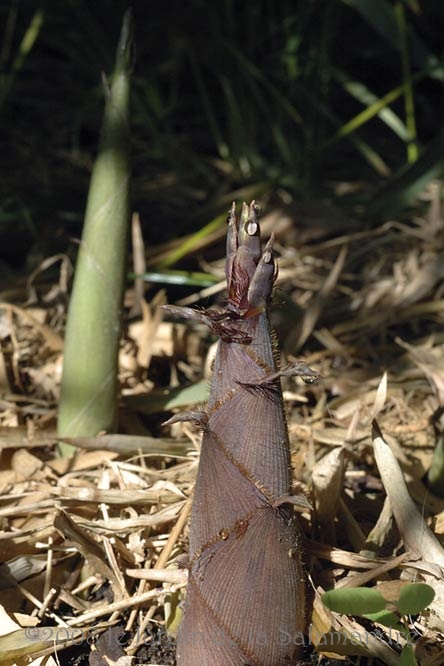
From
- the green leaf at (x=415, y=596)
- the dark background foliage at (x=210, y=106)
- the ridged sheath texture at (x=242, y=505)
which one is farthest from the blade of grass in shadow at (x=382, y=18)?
the green leaf at (x=415, y=596)

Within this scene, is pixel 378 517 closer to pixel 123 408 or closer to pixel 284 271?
pixel 123 408

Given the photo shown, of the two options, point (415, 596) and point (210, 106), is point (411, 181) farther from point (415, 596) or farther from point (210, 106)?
point (415, 596)

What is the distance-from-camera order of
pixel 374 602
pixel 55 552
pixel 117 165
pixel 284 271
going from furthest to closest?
pixel 284 271, pixel 117 165, pixel 55 552, pixel 374 602

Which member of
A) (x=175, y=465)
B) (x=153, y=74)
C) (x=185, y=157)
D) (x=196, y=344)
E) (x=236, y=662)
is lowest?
(x=236, y=662)

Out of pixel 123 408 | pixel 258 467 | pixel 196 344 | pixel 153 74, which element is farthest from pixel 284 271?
pixel 258 467

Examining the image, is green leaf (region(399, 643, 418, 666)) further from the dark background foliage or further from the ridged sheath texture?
the dark background foliage

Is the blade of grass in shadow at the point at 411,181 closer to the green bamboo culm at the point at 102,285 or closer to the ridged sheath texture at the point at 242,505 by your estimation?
the green bamboo culm at the point at 102,285

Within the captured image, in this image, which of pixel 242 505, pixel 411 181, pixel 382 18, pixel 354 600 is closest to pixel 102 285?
pixel 242 505
